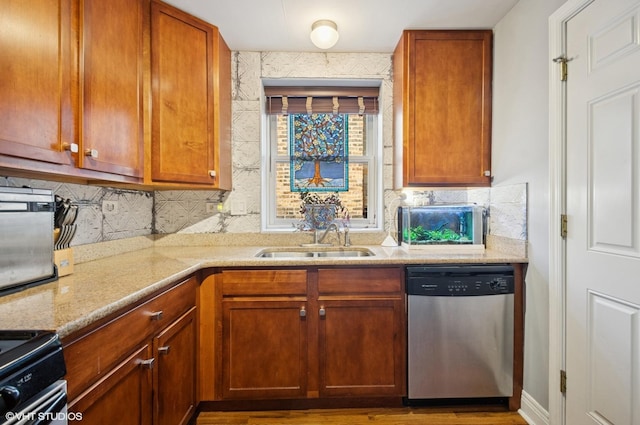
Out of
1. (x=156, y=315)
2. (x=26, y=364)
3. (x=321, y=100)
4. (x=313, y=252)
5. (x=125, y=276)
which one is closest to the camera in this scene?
(x=26, y=364)

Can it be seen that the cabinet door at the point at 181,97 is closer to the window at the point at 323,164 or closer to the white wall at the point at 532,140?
the window at the point at 323,164

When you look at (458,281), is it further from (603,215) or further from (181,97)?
(181,97)

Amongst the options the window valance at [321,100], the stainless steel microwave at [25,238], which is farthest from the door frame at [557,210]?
the stainless steel microwave at [25,238]

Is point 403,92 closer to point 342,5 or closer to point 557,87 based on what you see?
point 342,5

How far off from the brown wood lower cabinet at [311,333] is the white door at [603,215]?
0.83 m

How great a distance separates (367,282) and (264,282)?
0.60 m

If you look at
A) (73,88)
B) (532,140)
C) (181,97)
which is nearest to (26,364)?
(73,88)

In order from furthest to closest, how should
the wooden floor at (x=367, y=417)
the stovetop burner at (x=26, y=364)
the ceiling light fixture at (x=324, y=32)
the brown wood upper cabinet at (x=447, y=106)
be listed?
the brown wood upper cabinet at (x=447, y=106) → the ceiling light fixture at (x=324, y=32) → the wooden floor at (x=367, y=417) → the stovetop burner at (x=26, y=364)

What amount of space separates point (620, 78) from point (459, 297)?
4.02 feet

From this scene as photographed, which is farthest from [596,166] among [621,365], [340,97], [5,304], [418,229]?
[5,304]

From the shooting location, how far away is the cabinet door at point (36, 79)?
3.18ft

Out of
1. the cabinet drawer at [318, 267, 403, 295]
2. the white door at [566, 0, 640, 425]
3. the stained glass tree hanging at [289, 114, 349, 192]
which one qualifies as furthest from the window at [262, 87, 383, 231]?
the white door at [566, 0, 640, 425]

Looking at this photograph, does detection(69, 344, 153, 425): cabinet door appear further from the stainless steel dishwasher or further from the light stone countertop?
the stainless steel dishwasher

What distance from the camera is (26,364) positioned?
2.22ft
